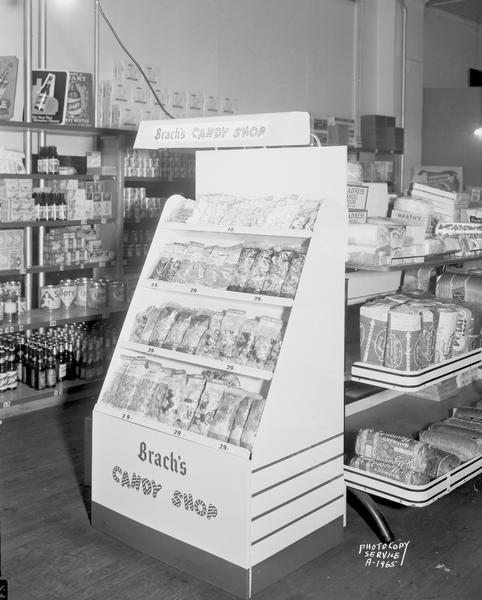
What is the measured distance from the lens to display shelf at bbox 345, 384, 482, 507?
3520 mm

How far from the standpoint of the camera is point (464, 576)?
3381mm

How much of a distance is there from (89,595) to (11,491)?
126cm

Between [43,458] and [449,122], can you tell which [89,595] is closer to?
[43,458]

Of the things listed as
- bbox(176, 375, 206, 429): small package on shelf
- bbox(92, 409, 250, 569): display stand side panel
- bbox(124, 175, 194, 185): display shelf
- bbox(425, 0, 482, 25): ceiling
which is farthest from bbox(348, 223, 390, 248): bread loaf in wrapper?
bbox(425, 0, 482, 25): ceiling

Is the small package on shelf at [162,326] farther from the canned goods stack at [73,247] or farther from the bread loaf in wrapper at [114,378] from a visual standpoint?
the canned goods stack at [73,247]

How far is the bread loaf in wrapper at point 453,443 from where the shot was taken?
13.0 ft

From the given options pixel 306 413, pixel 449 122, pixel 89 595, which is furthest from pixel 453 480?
pixel 449 122

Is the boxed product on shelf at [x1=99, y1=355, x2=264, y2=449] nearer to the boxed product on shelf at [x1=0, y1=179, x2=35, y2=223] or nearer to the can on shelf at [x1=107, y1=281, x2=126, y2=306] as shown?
the boxed product on shelf at [x1=0, y1=179, x2=35, y2=223]

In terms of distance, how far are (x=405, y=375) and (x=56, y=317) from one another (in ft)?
10.8

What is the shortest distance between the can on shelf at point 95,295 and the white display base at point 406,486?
3199mm

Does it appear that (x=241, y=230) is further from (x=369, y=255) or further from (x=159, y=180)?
(x=159, y=180)

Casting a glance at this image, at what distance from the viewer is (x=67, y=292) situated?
6.24 meters

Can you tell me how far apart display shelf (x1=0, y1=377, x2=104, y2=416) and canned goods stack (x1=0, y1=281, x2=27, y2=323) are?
0.52m

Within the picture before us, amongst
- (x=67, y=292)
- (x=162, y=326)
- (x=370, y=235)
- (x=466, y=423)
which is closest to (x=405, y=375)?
(x=370, y=235)
